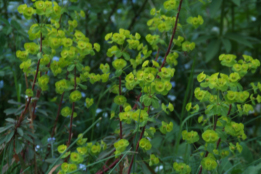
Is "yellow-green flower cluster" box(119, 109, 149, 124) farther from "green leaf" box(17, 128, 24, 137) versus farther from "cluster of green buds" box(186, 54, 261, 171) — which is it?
"green leaf" box(17, 128, 24, 137)

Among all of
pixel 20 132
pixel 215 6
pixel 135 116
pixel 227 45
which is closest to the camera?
pixel 135 116

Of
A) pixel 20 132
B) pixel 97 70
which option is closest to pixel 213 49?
pixel 97 70

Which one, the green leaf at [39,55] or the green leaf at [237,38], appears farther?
the green leaf at [237,38]

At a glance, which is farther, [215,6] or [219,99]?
[215,6]

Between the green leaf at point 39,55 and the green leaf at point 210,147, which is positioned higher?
the green leaf at point 39,55

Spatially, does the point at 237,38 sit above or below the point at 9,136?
above

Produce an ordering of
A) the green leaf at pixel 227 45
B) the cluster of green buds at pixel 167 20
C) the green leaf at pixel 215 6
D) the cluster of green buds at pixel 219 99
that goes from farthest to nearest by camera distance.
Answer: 1. the green leaf at pixel 227 45
2. the green leaf at pixel 215 6
3. the cluster of green buds at pixel 167 20
4. the cluster of green buds at pixel 219 99

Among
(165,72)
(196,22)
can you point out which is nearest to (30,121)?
(165,72)

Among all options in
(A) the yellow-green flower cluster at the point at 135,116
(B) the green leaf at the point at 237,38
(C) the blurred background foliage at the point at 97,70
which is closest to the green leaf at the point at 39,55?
(C) the blurred background foliage at the point at 97,70

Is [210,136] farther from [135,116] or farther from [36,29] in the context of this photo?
[36,29]

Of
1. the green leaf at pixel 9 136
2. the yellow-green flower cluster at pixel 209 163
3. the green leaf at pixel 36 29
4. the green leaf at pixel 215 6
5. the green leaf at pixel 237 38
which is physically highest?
the green leaf at pixel 215 6

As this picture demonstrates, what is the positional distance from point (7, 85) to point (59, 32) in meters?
1.16

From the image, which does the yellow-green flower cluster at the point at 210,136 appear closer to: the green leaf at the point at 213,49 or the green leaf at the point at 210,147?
the green leaf at the point at 210,147

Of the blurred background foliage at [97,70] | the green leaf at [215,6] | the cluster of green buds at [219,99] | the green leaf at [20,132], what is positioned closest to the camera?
the cluster of green buds at [219,99]
